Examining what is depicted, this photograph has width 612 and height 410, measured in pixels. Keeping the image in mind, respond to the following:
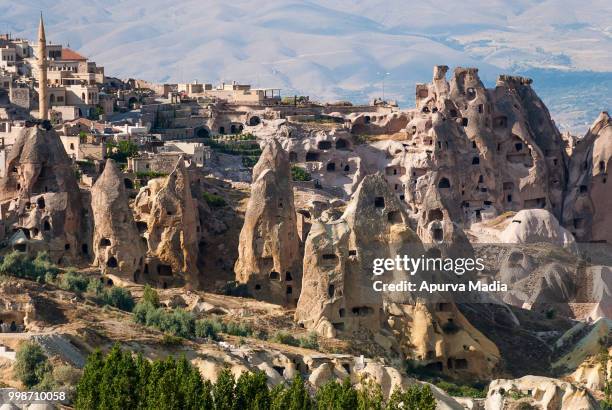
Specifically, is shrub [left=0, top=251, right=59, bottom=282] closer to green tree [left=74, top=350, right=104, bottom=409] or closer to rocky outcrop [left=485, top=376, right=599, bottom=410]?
rocky outcrop [left=485, top=376, right=599, bottom=410]

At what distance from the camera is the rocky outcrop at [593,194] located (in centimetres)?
9749

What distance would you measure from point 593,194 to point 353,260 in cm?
3746

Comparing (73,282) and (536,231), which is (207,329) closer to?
(73,282)

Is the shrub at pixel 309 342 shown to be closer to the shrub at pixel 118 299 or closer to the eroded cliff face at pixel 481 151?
the shrub at pixel 118 299

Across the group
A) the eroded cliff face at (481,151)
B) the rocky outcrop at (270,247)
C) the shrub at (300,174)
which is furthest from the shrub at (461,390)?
the eroded cliff face at (481,151)

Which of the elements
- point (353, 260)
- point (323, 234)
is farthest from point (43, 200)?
point (353, 260)

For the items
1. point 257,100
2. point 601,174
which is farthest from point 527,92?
point 257,100

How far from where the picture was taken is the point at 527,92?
337ft

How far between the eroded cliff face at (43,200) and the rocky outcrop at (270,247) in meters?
5.82

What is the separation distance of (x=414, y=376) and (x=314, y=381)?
704 cm

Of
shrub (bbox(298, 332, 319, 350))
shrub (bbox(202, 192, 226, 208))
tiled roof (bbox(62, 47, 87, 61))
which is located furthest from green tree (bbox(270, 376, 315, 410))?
tiled roof (bbox(62, 47, 87, 61))

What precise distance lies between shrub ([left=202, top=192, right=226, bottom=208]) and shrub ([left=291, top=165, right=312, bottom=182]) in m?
12.3

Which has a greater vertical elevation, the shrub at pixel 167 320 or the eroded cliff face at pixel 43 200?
the eroded cliff face at pixel 43 200

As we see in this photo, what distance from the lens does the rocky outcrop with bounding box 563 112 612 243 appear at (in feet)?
320
